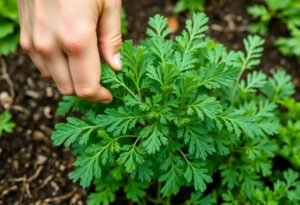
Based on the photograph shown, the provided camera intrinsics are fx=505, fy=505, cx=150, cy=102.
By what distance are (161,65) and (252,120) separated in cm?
45

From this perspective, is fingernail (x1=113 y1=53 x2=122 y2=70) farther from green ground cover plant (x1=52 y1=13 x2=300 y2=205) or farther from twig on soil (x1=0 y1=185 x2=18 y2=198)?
twig on soil (x1=0 y1=185 x2=18 y2=198)

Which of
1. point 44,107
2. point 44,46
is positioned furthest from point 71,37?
point 44,107

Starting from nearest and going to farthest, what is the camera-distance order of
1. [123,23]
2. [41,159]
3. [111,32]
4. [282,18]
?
[111,32], [41,159], [123,23], [282,18]

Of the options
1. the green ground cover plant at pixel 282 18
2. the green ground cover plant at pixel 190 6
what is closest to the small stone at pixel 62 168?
the green ground cover plant at pixel 190 6

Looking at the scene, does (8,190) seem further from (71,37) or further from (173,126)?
(71,37)

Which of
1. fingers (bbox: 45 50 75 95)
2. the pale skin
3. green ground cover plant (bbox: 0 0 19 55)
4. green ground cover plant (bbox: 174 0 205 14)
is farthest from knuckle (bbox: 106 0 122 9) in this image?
green ground cover plant (bbox: 174 0 205 14)

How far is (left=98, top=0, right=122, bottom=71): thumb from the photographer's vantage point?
2010 mm

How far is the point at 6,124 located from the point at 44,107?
29 centimetres

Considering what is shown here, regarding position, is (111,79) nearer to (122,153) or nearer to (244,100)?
(122,153)

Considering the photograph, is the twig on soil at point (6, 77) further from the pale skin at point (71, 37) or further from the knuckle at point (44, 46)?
the knuckle at point (44, 46)

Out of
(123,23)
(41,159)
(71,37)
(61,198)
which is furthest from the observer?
(123,23)

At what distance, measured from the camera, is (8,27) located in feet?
10.5

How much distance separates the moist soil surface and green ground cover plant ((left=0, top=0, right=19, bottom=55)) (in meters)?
0.08

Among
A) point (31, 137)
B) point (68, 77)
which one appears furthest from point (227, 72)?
point (31, 137)
